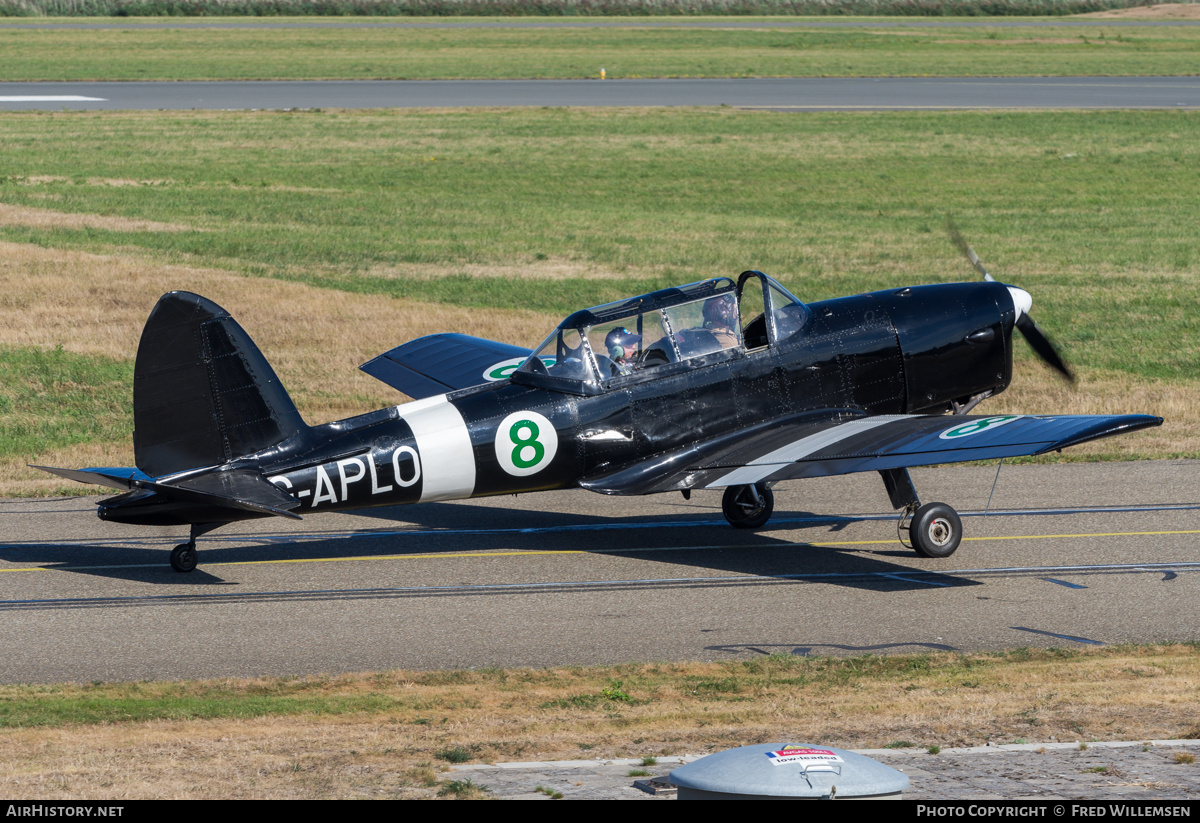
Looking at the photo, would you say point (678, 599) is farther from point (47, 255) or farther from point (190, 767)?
point (47, 255)

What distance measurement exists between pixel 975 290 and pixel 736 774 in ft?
33.3

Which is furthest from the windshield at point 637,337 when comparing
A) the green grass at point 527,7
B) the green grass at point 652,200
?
the green grass at point 527,7

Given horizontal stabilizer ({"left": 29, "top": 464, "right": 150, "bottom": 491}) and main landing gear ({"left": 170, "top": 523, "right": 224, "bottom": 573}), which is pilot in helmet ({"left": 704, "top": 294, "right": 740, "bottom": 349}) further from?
horizontal stabilizer ({"left": 29, "top": 464, "right": 150, "bottom": 491})

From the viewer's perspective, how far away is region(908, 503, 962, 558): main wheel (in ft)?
41.5

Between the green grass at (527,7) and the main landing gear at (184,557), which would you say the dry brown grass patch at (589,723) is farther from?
the green grass at (527,7)

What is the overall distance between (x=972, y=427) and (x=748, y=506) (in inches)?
110

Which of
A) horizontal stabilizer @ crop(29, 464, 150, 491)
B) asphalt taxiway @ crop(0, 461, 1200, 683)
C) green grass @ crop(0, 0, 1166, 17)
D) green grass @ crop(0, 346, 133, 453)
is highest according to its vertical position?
green grass @ crop(0, 0, 1166, 17)

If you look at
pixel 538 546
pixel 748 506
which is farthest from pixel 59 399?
pixel 748 506

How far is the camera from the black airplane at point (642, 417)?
11195mm

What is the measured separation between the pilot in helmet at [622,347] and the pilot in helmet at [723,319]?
757mm

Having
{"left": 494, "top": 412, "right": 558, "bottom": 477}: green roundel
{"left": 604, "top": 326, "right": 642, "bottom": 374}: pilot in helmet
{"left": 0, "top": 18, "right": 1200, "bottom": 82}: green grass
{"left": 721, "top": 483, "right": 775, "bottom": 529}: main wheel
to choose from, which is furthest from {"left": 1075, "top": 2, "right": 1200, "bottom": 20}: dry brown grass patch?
{"left": 494, "top": 412, "right": 558, "bottom": 477}: green roundel

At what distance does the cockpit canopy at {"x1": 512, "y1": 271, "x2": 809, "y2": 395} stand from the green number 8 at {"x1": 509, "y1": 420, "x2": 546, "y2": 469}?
474 millimetres

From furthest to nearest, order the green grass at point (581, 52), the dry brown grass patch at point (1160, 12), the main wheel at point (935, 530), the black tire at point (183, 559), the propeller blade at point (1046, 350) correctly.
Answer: the dry brown grass patch at point (1160, 12), the green grass at point (581, 52), the propeller blade at point (1046, 350), the main wheel at point (935, 530), the black tire at point (183, 559)

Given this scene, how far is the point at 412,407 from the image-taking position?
1241cm
